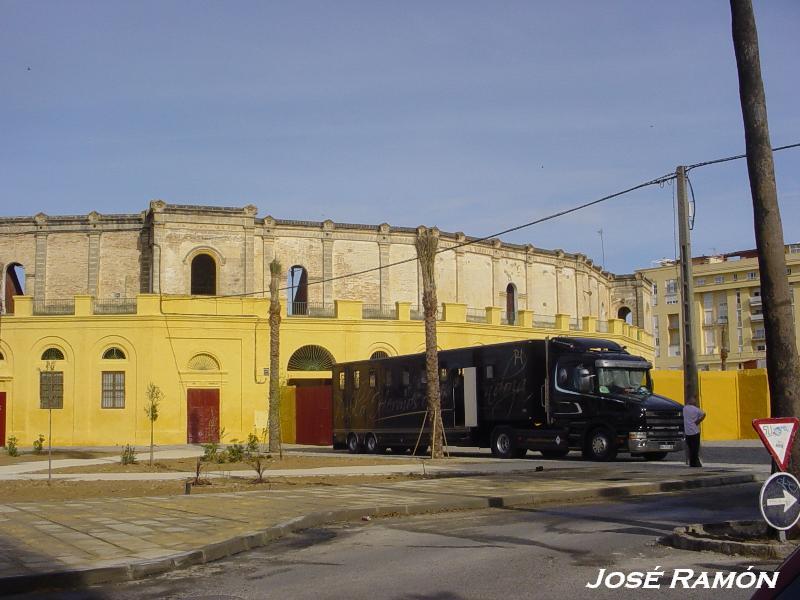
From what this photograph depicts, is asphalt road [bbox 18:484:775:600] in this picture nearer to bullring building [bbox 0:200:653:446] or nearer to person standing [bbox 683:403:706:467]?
person standing [bbox 683:403:706:467]

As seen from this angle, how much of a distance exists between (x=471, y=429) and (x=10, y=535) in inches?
817

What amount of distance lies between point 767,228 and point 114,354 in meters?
39.6

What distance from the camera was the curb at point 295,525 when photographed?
8834 mm

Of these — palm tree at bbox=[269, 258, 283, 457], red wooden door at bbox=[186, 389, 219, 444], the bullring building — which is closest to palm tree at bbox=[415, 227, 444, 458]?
palm tree at bbox=[269, 258, 283, 457]

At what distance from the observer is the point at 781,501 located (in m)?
9.16

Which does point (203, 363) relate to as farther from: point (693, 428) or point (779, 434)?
point (779, 434)

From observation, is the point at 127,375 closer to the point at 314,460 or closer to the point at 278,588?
the point at 314,460

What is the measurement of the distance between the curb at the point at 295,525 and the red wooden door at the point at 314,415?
26.8 metres

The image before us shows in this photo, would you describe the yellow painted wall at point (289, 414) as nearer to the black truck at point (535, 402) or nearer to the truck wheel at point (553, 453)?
the black truck at point (535, 402)

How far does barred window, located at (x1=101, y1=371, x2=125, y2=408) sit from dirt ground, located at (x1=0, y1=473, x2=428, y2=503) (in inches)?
919

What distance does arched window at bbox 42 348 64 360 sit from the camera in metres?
45.5

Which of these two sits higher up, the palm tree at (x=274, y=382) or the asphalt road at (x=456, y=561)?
the palm tree at (x=274, y=382)

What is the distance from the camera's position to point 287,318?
158 ft

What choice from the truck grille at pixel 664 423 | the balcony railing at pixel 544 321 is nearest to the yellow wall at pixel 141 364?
the balcony railing at pixel 544 321
